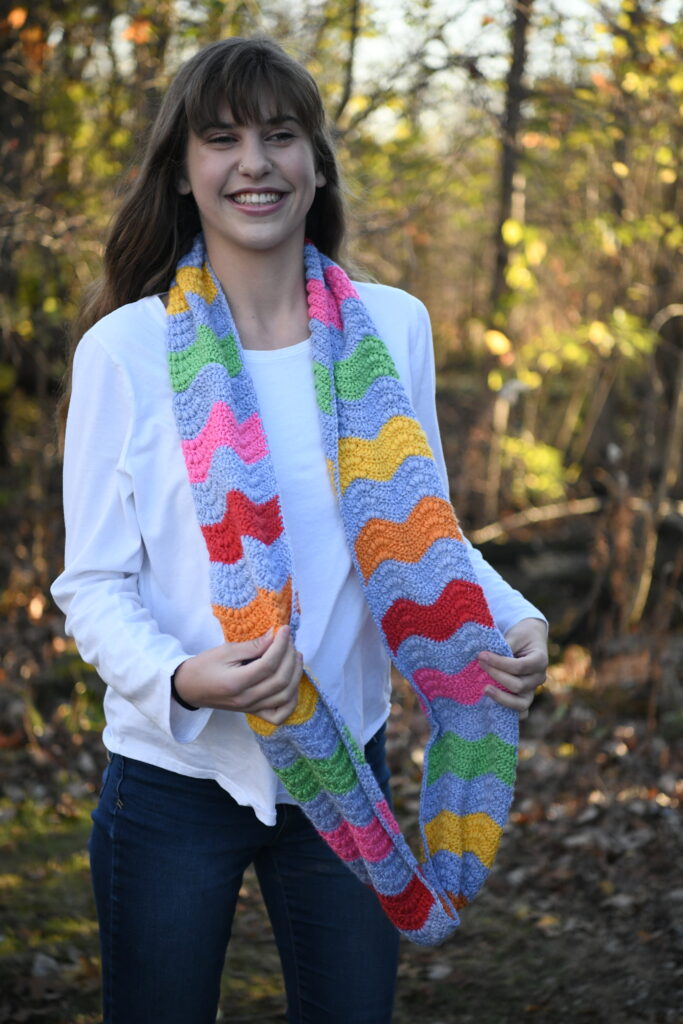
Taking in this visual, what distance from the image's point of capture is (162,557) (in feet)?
5.36

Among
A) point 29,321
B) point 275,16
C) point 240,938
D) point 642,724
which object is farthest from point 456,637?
point 29,321

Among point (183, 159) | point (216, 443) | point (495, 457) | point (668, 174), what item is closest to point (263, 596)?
point (216, 443)

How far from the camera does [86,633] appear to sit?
156 cm

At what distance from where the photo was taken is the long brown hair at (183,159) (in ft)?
5.51

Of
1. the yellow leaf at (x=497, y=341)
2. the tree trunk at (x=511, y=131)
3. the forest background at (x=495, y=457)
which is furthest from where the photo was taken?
the yellow leaf at (x=497, y=341)

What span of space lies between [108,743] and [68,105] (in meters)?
4.03

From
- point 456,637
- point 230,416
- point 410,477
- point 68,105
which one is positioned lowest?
point 456,637

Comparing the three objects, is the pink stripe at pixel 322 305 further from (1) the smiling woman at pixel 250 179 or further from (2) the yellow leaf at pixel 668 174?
(2) the yellow leaf at pixel 668 174

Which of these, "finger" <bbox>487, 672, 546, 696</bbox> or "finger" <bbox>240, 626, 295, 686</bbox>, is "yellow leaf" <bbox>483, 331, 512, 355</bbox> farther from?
"finger" <bbox>240, 626, 295, 686</bbox>

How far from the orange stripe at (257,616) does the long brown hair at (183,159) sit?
25.3 inches

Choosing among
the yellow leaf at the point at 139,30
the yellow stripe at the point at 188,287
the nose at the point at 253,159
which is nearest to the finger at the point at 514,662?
the yellow stripe at the point at 188,287

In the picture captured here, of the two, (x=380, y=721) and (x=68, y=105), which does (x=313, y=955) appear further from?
(x=68, y=105)

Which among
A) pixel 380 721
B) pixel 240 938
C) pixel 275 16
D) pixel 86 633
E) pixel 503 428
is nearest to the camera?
pixel 86 633

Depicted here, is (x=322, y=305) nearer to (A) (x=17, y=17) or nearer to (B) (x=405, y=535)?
(B) (x=405, y=535)
